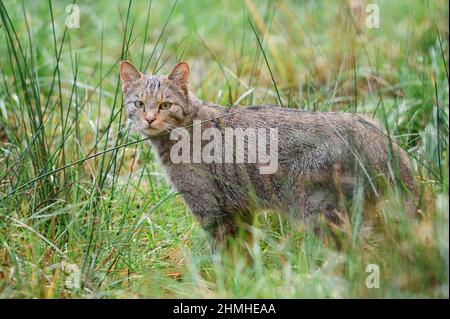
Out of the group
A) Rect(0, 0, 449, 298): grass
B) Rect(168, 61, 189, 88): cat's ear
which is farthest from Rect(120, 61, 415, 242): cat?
Rect(0, 0, 449, 298): grass

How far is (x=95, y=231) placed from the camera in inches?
185

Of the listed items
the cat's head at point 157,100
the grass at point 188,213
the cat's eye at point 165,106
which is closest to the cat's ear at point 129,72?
the cat's head at point 157,100

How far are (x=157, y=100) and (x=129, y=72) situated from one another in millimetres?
300

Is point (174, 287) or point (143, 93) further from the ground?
point (143, 93)

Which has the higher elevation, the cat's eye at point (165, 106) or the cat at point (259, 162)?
the cat's eye at point (165, 106)

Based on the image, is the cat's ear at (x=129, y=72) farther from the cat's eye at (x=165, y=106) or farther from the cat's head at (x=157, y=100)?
the cat's eye at (x=165, y=106)

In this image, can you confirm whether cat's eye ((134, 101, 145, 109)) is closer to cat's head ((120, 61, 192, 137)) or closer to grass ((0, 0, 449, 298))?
cat's head ((120, 61, 192, 137))

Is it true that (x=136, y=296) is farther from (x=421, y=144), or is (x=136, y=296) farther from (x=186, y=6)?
(x=186, y=6)

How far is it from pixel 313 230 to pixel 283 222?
52 centimetres

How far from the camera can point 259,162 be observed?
15.8ft

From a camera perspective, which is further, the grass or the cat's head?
the cat's head

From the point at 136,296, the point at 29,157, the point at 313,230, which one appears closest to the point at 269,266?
the point at 313,230

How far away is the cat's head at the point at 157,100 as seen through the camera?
4.86 meters

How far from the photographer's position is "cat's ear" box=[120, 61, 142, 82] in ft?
16.4
